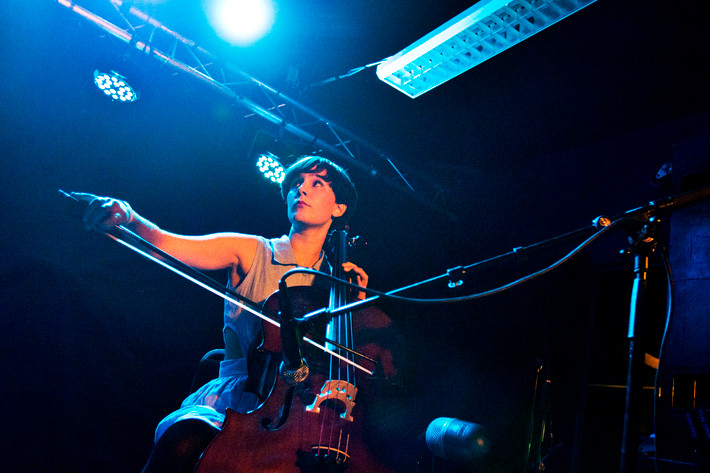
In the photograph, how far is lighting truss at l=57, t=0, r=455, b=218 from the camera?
363 cm

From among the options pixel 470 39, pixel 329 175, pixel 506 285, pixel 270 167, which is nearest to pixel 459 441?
pixel 506 285

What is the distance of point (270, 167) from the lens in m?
4.87

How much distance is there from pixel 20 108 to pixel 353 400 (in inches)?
154

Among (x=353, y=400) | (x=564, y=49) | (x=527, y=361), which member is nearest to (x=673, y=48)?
(x=564, y=49)

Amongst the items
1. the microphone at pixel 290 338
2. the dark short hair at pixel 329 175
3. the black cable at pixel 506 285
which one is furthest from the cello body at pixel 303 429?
the dark short hair at pixel 329 175

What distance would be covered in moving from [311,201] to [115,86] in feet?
7.25

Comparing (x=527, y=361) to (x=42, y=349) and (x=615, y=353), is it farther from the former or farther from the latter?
(x=42, y=349)

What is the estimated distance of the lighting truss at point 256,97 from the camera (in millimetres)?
3631

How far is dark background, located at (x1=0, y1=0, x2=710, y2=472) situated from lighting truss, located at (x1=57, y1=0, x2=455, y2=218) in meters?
0.16

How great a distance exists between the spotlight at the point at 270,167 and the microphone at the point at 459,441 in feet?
10.6

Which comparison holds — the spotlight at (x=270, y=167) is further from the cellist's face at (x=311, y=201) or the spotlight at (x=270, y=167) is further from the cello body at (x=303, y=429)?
A: the cello body at (x=303, y=429)

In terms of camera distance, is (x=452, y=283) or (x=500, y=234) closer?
(x=452, y=283)

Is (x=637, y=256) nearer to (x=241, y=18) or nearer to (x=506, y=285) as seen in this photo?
(x=506, y=285)

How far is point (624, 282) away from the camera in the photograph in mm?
4367
